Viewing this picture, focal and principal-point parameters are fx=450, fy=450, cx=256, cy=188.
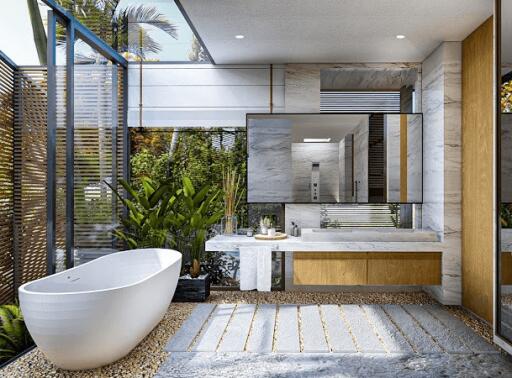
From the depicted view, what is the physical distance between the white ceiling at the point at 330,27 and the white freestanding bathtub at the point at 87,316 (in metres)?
2.26

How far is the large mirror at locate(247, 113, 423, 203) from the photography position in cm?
504

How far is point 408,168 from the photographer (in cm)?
505

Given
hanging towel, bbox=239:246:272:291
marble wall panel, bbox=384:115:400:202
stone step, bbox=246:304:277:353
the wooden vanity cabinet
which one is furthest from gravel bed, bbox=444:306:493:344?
hanging towel, bbox=239:246:272:291

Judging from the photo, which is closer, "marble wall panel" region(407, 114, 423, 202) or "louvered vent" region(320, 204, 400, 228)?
Answer: "marble wall panel" region(407, 114, 423, 202)

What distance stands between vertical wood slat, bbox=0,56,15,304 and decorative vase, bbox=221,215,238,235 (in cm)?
233

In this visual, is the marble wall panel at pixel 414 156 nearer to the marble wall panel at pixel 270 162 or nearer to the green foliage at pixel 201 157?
the marble wall panel at pixel 270 162

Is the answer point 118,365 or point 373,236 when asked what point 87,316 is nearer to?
point 118,365

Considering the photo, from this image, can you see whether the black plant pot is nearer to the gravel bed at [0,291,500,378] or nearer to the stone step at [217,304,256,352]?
the gravel bed at [0,291,500,378]

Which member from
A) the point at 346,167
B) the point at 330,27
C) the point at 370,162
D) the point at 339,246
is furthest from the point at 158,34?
the point at 339,246

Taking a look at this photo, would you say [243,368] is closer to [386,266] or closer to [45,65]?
[386,266]

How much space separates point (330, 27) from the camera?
4.12 metres

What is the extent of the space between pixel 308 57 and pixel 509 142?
245 centimetres

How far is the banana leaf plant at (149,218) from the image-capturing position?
4836mm

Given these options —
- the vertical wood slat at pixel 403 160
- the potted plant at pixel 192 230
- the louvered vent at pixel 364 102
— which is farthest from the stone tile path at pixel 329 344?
the louvered vent at pixel 364 102
